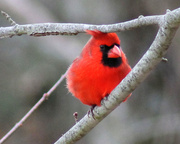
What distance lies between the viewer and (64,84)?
21.5 ft

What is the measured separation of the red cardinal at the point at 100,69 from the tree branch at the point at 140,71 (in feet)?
0.85

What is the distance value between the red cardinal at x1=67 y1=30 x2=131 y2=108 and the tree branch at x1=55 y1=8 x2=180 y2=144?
0.26m

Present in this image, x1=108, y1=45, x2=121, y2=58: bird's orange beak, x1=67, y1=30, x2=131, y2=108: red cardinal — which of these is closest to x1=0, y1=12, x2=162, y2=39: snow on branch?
x1=67, y1=30, x2=131, y2=108: red cardinal

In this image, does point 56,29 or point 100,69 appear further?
point 100,69

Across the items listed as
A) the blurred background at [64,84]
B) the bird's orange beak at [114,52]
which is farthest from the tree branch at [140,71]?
the blurred background at [64,84]

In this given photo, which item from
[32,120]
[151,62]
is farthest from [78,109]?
[151,62]

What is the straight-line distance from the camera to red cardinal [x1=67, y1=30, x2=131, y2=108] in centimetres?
288

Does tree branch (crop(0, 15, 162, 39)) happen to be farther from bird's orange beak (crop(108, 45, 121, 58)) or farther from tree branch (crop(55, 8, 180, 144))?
bird's orange beak (crop(108, 45, 121, 58))

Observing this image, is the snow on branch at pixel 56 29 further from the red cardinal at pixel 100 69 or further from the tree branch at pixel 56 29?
the red cardinal at pixel 100 69

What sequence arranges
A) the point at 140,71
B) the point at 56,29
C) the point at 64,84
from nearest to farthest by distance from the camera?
the point at 140,71
the point at 56,29
the point at 64,84

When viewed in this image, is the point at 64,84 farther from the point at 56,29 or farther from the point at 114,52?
the point at 56,29

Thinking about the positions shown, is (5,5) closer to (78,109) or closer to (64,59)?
(64,59)

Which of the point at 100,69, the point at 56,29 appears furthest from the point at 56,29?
the point at 100,69

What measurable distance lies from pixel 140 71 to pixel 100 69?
0.74m
